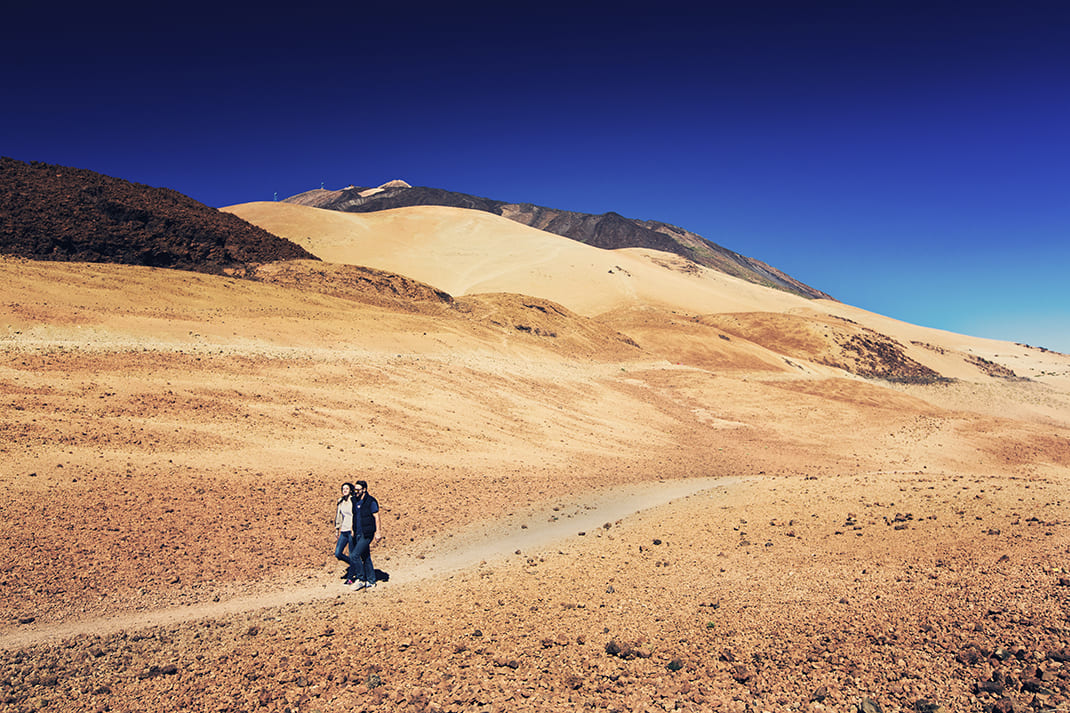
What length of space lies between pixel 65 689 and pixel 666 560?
761 centimetres

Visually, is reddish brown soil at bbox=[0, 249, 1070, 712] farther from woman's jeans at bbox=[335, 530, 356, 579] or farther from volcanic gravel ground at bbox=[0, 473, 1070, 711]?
woman's jeans at bbox=[335, 530, 356, 579]

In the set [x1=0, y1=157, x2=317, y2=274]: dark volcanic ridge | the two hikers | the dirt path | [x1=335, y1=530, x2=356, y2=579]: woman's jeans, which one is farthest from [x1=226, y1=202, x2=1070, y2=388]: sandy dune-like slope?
the two hikers

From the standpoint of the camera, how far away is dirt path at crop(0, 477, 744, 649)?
7.06m

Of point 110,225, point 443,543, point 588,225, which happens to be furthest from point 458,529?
point 588,225

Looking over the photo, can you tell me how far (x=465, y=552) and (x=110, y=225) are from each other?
2747 cm

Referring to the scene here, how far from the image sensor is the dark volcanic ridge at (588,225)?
150000 mm

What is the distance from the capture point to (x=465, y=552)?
1070 cm

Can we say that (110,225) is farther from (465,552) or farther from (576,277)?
(576,277)

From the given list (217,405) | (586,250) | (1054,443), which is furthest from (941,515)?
(586,250)

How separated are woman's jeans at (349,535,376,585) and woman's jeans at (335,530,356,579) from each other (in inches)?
0.8

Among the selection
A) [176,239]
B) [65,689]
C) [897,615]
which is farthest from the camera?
[176,239]

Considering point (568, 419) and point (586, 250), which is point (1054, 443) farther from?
point (586, 250)

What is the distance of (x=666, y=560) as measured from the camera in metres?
9.34

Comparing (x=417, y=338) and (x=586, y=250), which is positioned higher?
(x=586, y=250)
